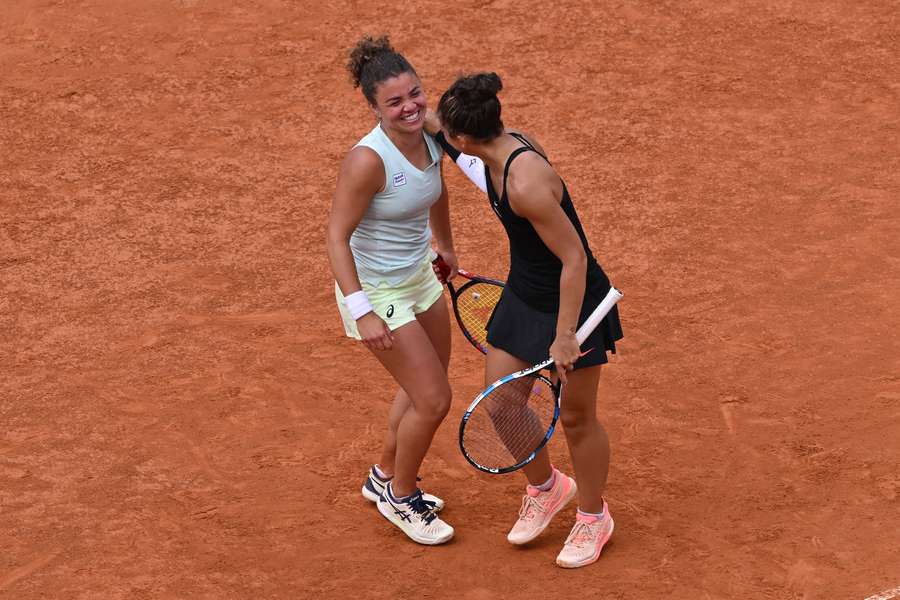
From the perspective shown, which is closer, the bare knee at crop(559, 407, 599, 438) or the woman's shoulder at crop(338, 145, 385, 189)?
the woman's shoulder at crop(338, 145, 385, 189)

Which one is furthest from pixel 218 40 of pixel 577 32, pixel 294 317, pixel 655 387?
pixel 655 387

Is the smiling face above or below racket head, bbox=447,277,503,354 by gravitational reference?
above

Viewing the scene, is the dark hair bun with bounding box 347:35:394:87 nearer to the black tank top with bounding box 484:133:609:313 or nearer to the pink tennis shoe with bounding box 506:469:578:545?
the black tank top with bounding box 484:133:609:313

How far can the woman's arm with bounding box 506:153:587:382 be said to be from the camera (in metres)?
5.38

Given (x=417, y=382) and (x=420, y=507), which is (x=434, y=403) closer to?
(x=417, y=382)

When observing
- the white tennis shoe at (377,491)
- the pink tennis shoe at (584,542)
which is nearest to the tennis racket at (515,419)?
the pink tennis shoe at (584,542)

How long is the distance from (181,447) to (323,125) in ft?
14.2

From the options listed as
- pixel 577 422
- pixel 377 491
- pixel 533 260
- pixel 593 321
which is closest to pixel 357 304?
pixel 533 260

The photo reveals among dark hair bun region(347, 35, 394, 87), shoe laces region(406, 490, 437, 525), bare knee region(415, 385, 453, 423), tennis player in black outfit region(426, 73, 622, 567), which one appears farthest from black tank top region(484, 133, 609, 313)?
shoe laces region(406, 490, 437, 525)

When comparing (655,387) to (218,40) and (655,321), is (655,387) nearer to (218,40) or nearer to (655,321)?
(655,321)

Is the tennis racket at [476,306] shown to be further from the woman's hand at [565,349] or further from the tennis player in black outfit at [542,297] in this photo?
the woman's hand at [565,349]

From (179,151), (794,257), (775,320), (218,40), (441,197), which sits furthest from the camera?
(218,40)

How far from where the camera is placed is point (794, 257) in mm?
8930

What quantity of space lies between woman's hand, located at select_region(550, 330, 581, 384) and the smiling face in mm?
1097
